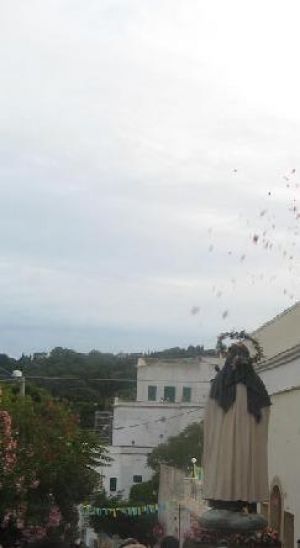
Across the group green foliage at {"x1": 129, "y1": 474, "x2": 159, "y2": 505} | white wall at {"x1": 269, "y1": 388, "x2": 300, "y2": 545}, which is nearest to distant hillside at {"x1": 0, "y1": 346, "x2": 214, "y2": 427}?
green foliage at {"x1": 129, "y1": 474, "x2": 159, "y2": 505}

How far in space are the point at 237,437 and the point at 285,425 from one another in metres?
5.74

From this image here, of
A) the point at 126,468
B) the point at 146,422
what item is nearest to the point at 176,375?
the point at 146,422

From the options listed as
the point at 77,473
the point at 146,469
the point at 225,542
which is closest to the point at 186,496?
the point at 77,473

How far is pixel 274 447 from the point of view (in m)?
17.6

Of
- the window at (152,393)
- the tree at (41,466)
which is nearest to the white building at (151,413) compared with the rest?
the window at (152,393)

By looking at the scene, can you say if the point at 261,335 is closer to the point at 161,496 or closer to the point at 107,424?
the point at 161,496

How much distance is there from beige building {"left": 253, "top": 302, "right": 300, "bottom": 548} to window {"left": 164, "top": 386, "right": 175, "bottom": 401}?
46.4 meters

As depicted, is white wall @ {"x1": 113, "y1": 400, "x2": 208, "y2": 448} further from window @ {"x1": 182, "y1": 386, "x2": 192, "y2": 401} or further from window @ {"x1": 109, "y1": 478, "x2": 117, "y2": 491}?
window @ {"x1": 182, "y1": 386, "x2": 192, "y2": 401}

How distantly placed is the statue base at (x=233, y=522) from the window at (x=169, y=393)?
2170 inches

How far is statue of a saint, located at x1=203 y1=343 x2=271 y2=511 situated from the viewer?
35.9 ft

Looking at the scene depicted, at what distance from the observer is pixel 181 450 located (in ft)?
169

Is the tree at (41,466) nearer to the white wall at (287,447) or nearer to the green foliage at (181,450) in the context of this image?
the white wall at (287,447)

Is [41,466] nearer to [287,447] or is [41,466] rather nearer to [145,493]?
[287,447]

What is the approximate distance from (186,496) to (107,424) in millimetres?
39743
